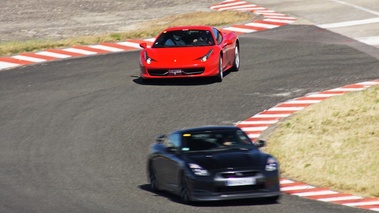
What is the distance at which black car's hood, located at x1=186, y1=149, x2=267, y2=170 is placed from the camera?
52.7 ft

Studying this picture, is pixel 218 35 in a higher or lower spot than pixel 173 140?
lower

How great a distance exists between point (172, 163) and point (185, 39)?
10990 mm

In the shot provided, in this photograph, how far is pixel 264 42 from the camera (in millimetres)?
31812

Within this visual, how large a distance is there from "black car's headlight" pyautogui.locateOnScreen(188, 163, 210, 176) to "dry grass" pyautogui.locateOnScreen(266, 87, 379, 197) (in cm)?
298

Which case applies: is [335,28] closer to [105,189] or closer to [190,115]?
[190,115]

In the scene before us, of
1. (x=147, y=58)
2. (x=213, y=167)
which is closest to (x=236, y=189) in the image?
(x=213, y=167)

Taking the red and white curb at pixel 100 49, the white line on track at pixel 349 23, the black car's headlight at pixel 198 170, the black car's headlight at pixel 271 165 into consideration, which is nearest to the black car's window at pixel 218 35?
the red and white curb at pixel 100 49

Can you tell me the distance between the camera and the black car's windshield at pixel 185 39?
89.9 feet

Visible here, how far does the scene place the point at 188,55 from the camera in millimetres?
26734

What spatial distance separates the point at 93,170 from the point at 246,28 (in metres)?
15.8

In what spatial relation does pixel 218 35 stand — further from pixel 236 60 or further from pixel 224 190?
pixel 224 190

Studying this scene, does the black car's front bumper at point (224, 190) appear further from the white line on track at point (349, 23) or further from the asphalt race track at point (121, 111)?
the white line on track at point (349, 23)

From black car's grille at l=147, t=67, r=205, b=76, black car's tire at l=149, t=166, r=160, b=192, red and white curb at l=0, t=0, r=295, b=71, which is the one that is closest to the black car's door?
black car's tire at l=149, t=166, r=160, b=192

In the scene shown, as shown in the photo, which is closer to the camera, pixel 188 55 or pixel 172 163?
pixel 172 163
